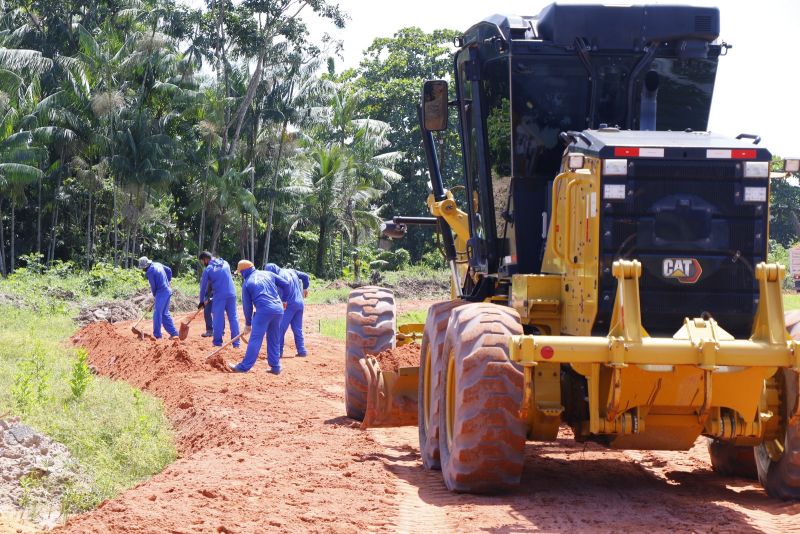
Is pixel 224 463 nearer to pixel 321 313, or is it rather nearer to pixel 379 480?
pixel 379 480

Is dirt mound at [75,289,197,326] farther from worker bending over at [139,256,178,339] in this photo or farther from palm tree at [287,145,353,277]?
palm tree at [287,145,353,277]

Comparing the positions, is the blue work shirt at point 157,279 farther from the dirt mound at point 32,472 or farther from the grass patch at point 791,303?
the grass patch at point 791,303

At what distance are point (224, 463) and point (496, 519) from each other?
9.84 feet

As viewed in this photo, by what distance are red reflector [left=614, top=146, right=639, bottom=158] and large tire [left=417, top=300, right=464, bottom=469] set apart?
175cm

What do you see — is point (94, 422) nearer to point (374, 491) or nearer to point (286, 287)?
point (374, 491)

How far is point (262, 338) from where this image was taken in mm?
15805

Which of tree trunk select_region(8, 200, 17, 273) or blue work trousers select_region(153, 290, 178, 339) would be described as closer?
blue work trousers select_region(153, 290, 178, 339)

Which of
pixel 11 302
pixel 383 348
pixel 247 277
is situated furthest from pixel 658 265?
pixel 11 302

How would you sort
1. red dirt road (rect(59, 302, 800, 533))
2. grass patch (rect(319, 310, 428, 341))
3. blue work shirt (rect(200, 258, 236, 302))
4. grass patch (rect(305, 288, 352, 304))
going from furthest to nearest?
grass patch (rect(305, 288, 352, 304)), grass patch (rect(319, 310, 428, 341)), blue work shirt (rect(200, 258, 236, 302)), red dirt road (rect(59, 302, 800, 533))

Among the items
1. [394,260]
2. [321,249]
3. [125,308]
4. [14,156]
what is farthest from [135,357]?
[394,260]

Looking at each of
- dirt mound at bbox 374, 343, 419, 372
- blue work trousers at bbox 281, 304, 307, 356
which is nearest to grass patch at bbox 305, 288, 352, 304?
blue work trousers at bbox 281, 304, 307, 356

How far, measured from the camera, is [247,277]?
1691cm

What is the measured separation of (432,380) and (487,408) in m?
1.41

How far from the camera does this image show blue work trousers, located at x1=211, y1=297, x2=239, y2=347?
18.6 m
